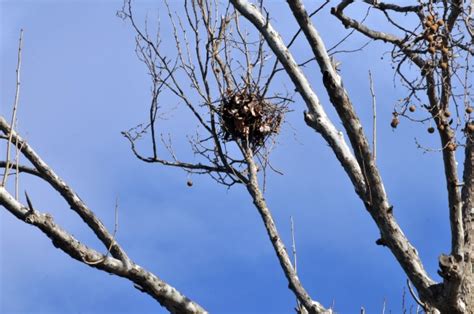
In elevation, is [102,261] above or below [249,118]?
below

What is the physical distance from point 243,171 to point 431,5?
2.34 meters

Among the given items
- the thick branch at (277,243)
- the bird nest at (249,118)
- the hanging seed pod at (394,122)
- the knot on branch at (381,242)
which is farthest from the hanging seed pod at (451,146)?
the bird nest at (249,118)

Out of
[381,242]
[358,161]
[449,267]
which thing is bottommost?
[449,267]

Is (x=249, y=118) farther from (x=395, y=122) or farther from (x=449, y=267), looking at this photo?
(x=449, y=267)

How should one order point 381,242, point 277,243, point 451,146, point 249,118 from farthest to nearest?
point 249,118 → point 277,243 → point 451,146 → point 381,242

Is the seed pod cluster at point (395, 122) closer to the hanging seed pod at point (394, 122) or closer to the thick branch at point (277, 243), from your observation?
the hanging seed pod at point (394, 122)

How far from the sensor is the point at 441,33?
4.39 meters

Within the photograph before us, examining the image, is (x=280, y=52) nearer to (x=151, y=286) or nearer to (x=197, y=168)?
(x=151, y=286)

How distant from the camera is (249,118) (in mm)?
6090

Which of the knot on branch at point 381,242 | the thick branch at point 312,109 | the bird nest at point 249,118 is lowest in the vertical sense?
the knot on branch at point 381,242

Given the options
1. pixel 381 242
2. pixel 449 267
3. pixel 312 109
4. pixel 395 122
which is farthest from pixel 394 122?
pixel 449 267

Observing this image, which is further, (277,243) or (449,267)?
(277,243)

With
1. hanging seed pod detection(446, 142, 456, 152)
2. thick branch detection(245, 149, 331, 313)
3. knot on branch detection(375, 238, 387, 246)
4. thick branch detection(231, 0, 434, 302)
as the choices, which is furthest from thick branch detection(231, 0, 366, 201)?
thick branch detection(245, 149, 331, 313)

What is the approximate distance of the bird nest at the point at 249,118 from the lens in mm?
6078
